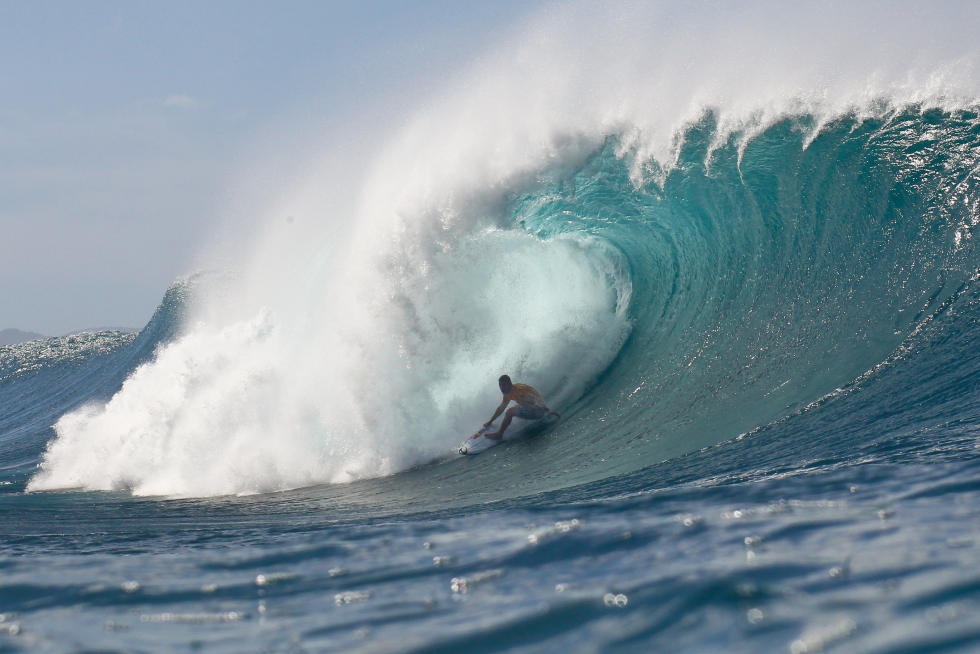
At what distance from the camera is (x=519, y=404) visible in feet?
32.4

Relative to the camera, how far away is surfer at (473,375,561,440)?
9.73m

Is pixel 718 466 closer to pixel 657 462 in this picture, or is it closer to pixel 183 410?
pixel 657 462

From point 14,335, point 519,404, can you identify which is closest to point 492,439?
point 519,404

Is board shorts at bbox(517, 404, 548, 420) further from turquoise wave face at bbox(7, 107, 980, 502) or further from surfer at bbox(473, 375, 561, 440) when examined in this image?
turquoise wave face at bbox(7, 107, 980, 502)

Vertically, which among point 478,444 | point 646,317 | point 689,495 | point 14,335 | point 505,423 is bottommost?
point 689,495

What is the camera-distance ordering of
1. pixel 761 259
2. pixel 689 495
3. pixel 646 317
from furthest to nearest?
pixel 646 317 → pixel 761 259 → pixel 689 495

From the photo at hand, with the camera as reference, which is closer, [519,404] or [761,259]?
[519,404]

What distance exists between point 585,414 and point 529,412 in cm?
71

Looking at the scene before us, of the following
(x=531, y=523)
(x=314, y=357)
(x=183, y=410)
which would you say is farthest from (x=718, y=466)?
(x=183, y=410)

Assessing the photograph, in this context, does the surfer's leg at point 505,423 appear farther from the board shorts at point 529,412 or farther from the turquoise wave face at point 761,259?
the turquoise wave face at point 761,259

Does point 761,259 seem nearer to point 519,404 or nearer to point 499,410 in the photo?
point 519,404

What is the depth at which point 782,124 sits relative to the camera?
40.1 ft

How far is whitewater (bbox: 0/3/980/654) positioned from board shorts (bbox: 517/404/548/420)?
0.29 meters

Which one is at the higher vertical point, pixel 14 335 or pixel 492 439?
pixel 14 335
